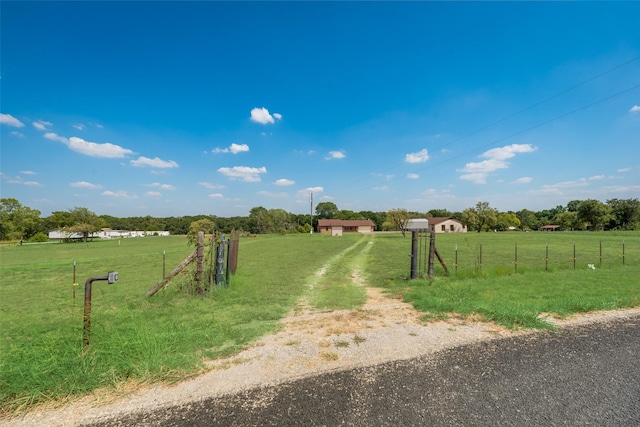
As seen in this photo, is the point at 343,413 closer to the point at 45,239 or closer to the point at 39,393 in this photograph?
the point at 39,393

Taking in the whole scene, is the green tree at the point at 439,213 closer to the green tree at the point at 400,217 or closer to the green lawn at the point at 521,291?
the green tree at the point at 400,217

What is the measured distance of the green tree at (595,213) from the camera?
208 feet

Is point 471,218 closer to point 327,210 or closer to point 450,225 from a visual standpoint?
point 450,225

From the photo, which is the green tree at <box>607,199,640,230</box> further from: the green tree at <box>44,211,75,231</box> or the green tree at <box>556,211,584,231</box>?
the green tree at <box>44,211,75,231</box>

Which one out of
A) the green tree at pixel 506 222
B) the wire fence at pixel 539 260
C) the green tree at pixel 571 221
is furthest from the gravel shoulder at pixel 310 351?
the green tree at pixel 571 221

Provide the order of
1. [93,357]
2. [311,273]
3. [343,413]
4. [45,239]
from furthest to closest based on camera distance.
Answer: [45,239] < [311,273] < [93,357] < [343,413]

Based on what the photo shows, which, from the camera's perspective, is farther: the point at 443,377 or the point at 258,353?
the point at 258,353

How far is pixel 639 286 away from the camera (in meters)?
7.93

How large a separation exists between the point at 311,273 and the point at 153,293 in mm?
6259

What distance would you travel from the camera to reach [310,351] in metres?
4.04

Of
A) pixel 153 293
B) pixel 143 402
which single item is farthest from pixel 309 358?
pixel 153 293

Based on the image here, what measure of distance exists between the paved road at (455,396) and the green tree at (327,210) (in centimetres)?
9519

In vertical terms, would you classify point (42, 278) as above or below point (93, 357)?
below

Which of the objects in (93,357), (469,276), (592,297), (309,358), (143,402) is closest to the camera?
(143,402)
